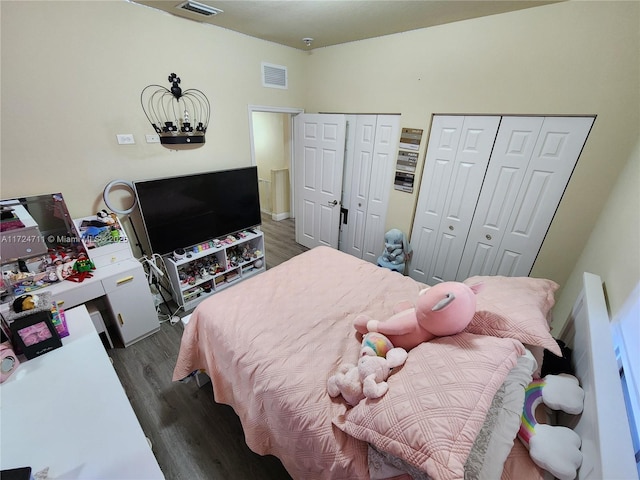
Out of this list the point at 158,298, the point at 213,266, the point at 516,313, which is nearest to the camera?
the point at 516,313

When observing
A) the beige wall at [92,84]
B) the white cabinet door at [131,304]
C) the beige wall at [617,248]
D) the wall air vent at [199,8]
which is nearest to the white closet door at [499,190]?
the beige wall at [617,248]

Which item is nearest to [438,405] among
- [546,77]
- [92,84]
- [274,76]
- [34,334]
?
[34,334]

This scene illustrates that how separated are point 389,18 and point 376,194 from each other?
159 centimetres

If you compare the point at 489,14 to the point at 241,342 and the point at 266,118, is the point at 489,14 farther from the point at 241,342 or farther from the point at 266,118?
the point at 266,118

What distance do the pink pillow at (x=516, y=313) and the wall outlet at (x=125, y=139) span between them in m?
2.79

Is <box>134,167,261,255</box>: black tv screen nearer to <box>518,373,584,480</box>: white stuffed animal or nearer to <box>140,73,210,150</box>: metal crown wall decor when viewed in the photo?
<box>140,73,210,150</box>: metal crown wall decor

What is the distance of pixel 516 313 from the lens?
1127 millimetres

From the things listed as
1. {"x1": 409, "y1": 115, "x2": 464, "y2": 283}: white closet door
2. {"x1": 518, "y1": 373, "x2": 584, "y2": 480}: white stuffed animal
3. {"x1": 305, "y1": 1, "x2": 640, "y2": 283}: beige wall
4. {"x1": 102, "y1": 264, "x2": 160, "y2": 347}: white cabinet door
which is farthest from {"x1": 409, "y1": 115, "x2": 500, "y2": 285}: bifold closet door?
{"x1": 102, "y1": 264, "x2": 160, "y2": 347}: white cabinet door

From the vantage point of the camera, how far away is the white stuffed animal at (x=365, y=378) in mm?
1008

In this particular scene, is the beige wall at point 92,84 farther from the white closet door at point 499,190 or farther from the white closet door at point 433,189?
the white closet door at point 499,190

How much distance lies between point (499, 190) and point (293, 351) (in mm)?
Result: 2213

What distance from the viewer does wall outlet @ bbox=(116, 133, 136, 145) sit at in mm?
2140

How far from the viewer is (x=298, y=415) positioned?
1.11 m

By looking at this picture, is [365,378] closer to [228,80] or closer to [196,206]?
[196,206]
